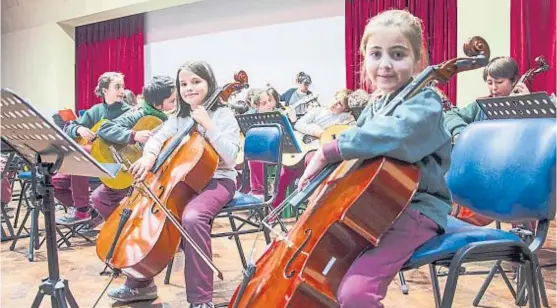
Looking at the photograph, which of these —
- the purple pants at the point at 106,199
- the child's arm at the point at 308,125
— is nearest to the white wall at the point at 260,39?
the child's arm at the point at 308,125

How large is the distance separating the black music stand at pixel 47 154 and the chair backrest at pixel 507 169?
0.94 m

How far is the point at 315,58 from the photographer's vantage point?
7.03 metres

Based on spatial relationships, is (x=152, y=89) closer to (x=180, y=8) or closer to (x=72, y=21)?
(x=180, y=8)

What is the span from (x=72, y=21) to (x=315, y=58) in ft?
15.2

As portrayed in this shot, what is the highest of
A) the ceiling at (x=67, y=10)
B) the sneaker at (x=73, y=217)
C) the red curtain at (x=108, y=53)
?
the ceiling at (x=67, y=10)

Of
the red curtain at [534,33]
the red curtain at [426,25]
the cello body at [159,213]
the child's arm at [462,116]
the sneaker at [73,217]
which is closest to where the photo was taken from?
the cello body at [159,213]

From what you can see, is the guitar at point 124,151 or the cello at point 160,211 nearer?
the cello at point 160,211

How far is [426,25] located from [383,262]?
515 cm

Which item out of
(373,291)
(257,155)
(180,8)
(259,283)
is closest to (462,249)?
(373,291)

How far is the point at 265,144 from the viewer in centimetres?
258

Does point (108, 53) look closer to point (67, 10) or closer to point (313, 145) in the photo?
point (67, 10)

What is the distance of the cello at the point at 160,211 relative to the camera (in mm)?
2070

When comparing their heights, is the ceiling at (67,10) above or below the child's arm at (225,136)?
above

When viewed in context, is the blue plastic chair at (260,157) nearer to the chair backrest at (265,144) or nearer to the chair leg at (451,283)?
the chair backrest at (265,144)
